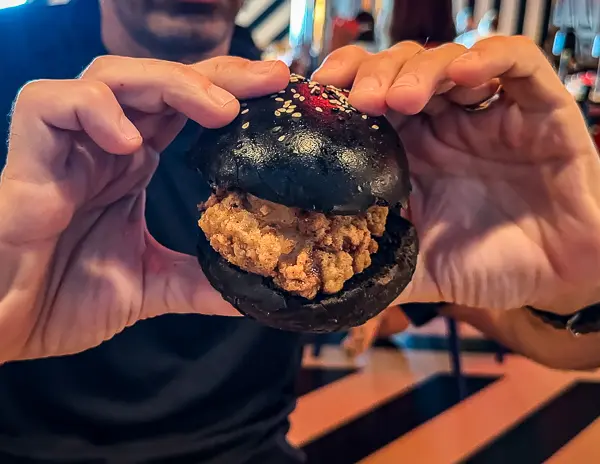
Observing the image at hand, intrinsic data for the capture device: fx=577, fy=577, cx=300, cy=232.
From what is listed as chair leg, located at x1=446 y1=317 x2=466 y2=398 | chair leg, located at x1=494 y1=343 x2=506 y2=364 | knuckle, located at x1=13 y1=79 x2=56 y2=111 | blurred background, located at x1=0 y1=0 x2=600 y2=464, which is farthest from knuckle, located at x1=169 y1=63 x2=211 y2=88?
chair leg, located at x1=494 y1=343 x2=506 y2=364

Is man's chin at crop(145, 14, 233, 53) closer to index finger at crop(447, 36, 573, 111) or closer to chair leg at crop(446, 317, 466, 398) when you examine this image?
index finger at crop(447, 36, 573, 111)

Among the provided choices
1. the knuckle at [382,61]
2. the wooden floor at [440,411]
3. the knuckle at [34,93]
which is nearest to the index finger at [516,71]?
the knuckle at [382,61]

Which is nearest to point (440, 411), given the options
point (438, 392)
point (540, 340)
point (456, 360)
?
point (438, 392)

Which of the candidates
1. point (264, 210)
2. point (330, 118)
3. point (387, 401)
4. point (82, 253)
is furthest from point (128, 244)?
point (387, 401)

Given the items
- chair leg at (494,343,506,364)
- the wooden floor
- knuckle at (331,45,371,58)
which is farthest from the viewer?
chair leg at (494,343,506,364)

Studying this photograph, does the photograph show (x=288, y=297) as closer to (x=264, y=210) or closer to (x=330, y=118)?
(x=264, y=210)

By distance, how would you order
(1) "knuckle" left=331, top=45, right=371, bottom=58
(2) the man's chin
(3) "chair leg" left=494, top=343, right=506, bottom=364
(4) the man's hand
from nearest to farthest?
(4) the man's hand, (1) "knuckle" left=331, top=45, right=371, bottom=58, (2) the man's chin, (3) "chair leg" left=494, top=343, right=506, bottom=364
